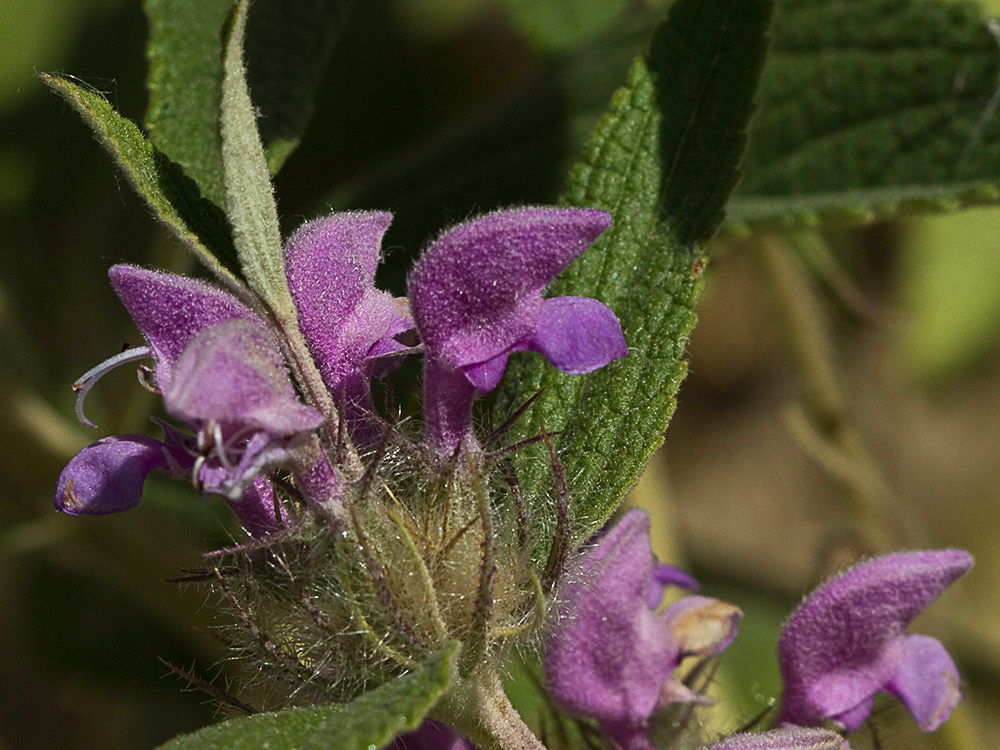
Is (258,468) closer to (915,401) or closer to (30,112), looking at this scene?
(30,112)

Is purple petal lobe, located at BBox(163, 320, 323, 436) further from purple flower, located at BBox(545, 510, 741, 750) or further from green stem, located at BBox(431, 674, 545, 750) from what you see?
purple flower, located at BBox(545, 510, 741, 750)

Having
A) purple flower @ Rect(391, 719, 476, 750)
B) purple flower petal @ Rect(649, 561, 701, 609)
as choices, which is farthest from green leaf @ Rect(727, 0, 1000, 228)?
purple flower @ Rect(391, 719, 476, 750)

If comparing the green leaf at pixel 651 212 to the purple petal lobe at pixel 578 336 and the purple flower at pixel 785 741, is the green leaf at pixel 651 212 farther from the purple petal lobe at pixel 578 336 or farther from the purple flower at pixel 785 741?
the purple flower at pixel 785 741

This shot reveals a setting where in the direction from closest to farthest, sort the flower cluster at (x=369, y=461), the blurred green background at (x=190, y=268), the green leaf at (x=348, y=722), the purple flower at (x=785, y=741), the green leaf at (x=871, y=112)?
the green leaf at (x=348, y=722) → the flower cluster at (x=369, y=461) → the purple flower at (x=785, y=741) → the green leaf at (x=871, y=112) → the blurred green background at (x=190, y=268)

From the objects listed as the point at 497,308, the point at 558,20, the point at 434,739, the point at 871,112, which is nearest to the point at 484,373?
the point at 497,308

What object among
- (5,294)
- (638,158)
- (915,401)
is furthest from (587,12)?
(915,401)

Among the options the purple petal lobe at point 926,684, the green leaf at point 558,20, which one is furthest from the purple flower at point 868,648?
the green leaf at point 558,20

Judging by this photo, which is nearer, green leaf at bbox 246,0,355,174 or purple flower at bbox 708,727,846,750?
purple flower at bbox 708,727,846,750
